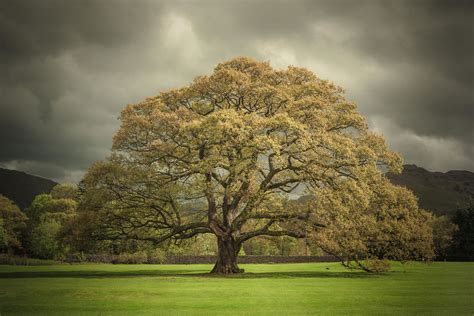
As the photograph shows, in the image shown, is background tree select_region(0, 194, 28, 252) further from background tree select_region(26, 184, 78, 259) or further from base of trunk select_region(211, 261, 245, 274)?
base of trunk select_region(211, 261, 245, 274)

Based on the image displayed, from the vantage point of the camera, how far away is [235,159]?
36031 millimetres

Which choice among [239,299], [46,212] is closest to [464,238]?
[239,299]

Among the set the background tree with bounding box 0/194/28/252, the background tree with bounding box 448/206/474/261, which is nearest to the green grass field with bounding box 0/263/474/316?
the background tree with bounding box 448/206/474/261

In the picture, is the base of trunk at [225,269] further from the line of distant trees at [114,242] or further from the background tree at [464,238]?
the background tree at [464,238]

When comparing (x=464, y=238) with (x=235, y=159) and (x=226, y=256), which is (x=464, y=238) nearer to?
(x=226, y=256)

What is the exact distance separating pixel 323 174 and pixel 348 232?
4449mm

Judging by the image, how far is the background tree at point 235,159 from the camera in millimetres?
34781

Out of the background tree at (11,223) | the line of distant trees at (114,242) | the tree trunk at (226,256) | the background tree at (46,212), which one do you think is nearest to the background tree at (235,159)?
the tree trunk at (226,256)

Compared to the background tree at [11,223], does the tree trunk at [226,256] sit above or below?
below

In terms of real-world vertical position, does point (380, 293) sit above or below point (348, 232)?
below

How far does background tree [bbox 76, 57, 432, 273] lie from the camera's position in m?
34.8

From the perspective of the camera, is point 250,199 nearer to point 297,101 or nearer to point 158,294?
point 297,101

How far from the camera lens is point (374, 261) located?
35594 millimetres

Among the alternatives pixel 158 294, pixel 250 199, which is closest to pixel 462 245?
pixel 250 199
